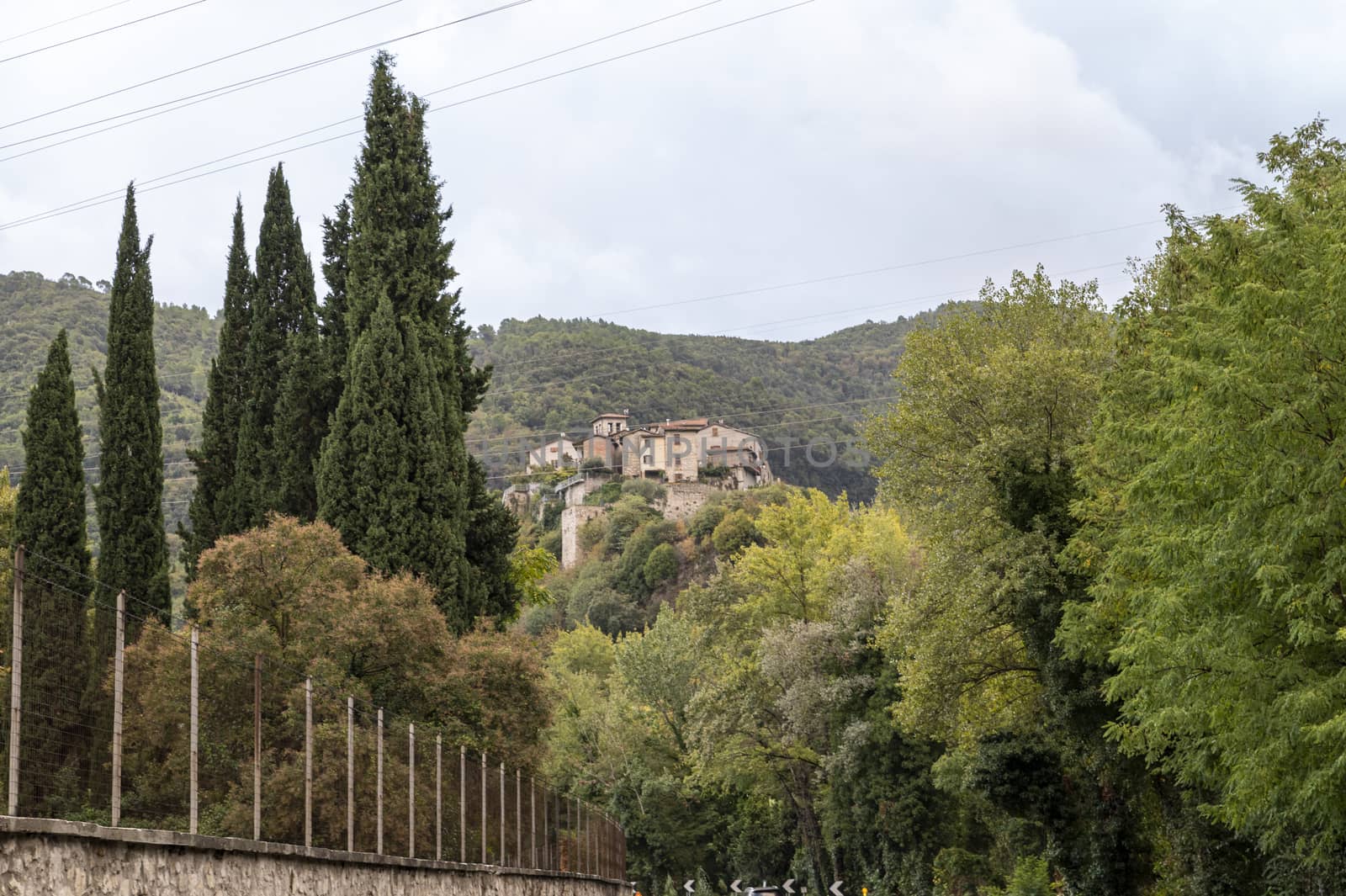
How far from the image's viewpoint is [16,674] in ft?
29.5

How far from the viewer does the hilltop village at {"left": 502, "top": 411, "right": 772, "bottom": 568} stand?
550 feet

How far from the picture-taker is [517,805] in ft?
82.0

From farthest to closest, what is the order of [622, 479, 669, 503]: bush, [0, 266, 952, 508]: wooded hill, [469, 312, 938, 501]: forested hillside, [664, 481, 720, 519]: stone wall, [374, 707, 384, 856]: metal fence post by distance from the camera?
1. [469, 312, 938, 501]: forested hillside
2. [622, 479, 669, 503]: bush
3. [664, 481, 720, 519]: stone wall
4. [0, 266, 952, 508]: wooded hill
5. [374, 707, 384, 856]: metal fence post

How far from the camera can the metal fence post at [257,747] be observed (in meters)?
12.8

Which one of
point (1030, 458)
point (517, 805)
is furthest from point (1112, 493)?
point (517, 805)

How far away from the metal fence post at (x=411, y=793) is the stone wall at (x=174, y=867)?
239 mm

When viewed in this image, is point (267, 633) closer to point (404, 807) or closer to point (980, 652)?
point (404, 807)

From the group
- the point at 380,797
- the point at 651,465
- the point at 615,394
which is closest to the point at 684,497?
the point at 651,465

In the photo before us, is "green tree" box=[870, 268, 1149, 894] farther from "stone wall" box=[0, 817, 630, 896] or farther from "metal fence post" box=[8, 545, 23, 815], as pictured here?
"metal fence post" box=[8, 545, 23, 815]

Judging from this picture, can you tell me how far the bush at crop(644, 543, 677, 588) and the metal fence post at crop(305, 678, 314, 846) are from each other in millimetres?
119096

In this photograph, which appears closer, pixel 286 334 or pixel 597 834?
pixel 597 834

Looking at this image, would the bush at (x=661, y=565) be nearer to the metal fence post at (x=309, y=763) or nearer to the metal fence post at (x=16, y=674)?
the metal fence post at (x=309, y=763)

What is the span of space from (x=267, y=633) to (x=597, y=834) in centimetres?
1444

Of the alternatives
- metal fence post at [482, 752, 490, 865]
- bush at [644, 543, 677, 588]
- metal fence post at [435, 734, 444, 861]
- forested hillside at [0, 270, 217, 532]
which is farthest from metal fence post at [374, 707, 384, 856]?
bush at [644, 543, 677, 588]
